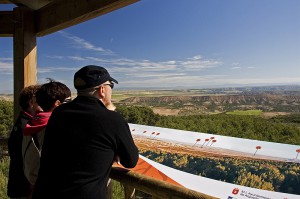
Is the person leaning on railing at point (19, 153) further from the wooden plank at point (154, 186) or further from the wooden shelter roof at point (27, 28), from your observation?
the wooden shelter roof at point (27, 28)

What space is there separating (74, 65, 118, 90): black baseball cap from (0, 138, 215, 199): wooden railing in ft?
1.55

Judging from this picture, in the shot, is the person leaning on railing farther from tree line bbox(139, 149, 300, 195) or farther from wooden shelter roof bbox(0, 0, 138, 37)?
tree line bbox(139, 149, 300, 195)

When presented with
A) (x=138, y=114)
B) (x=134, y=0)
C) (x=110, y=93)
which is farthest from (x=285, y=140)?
(x=110, y=93)

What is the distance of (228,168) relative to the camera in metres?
4.99

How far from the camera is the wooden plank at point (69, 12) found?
1853 mm

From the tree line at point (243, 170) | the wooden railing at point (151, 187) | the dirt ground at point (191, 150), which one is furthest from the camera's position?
the dirt ground at point (191, 150)

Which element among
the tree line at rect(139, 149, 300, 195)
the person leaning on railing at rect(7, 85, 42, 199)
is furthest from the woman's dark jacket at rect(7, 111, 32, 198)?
the tree line at rect(139, 149, 300, 195)

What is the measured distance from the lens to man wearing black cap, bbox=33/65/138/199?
0.93m

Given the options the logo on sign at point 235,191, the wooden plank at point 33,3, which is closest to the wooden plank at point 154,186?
the wooden plank at point 33,3

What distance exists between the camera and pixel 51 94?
4.02ft

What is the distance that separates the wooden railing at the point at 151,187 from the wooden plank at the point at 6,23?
186cm

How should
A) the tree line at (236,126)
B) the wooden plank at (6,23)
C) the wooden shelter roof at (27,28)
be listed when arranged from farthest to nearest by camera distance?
the tree line at (236,126) < the wooden plank at (6,23) < the wooden shelter roof at (27,28)

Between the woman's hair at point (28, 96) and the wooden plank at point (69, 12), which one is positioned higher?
the wooden plank at point (69, 12)

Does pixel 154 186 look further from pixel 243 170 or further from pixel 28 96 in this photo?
pixel 243 170
